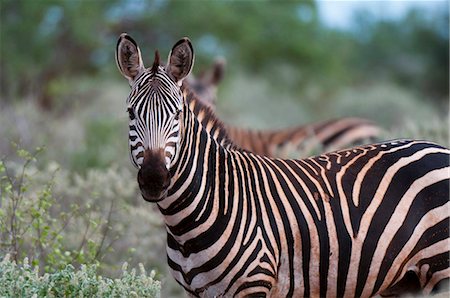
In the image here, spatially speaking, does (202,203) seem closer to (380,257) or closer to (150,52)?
(380,257)

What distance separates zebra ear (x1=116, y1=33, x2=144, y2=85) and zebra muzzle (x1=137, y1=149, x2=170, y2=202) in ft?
2.47

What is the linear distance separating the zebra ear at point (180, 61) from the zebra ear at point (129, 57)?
0.20 m

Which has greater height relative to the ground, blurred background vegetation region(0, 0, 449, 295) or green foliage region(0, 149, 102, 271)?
blurred background vegetation region(0, 0, 449, 295)

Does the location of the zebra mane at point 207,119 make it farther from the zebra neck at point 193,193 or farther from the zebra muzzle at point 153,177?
the zebra muzzle at point 153,177

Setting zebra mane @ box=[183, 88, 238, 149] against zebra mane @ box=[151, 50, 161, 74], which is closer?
zebra mane @ box=[151, 50, 161, 74]

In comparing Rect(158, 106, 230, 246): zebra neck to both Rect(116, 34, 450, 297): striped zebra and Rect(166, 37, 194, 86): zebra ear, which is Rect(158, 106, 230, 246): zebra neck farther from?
Rect(166, 37, 194, 86): zebra ear

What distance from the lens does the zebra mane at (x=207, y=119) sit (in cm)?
569

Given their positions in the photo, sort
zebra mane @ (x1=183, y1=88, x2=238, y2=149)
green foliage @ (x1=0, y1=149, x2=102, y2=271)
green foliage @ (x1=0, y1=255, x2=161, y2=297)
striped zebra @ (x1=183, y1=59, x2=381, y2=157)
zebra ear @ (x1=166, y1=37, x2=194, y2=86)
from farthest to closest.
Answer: striped zebra @ (x1=183, y1=59, x2=381, y2=157) → green foliage @ (x1=0, y1=149, x2=102, y2=271) → zebra mane @ (x1=183, y1=88, x2=238, y2=149) → zebra ear @ (x1=166, y1=37, x2=194, y2=86) → green foliage @ (x1=0, y1=255, x2=161, y2=297)

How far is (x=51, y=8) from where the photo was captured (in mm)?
20188

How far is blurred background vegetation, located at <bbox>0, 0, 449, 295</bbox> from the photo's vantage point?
9211 mm

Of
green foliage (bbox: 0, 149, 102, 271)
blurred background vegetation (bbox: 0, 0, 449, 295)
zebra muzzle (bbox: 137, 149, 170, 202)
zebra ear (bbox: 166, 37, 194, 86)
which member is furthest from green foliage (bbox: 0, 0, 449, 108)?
zebra muzzle (bbox: 137, 149, 170, 202)

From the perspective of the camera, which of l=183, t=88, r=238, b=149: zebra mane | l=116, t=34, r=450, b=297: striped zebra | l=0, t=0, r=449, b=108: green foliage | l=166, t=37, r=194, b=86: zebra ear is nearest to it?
l=116, t=34, r=450, b=297: striped zebra

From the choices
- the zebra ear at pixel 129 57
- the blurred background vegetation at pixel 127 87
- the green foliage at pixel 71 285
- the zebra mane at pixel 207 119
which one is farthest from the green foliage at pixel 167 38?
the green foliage at pixel 71 285

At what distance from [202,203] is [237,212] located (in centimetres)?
23
